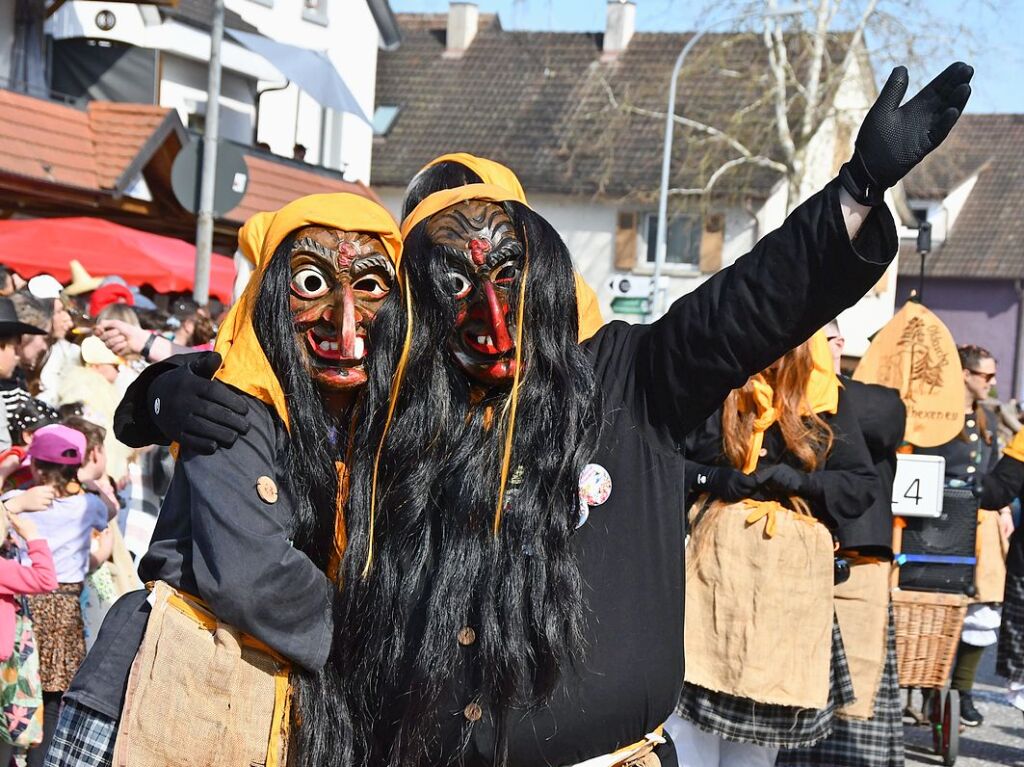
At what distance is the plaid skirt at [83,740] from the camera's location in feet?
9.75

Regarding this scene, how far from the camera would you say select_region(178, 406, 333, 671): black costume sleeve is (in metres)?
2.73

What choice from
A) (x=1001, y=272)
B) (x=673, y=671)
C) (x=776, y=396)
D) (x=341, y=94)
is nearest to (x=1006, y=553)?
(x=776, y=396)

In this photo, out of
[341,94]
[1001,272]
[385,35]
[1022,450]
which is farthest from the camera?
[1001,272]

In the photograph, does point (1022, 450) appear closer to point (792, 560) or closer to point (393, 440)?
point (792, 560)

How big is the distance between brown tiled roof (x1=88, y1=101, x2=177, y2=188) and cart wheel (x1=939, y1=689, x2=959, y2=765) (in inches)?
451

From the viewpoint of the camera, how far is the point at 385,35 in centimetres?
2764

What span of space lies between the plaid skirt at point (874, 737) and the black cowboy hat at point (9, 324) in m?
3.42

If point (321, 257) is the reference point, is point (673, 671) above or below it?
below

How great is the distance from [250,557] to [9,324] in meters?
3.74

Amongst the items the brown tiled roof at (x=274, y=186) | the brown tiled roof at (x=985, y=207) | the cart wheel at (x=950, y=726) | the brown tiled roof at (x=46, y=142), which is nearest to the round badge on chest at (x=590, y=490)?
the cart wheel at (x=950, y=726)

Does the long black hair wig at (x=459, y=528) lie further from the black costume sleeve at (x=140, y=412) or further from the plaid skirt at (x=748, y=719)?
the plaid skirt at (x=748, y=719)

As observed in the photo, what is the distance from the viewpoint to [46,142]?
51.9 feet

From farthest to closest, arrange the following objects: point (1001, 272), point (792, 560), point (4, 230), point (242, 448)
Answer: point (1001, 272), point (4, 230), point (792, 560), point (242, 448)

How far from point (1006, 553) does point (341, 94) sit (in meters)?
14.5
